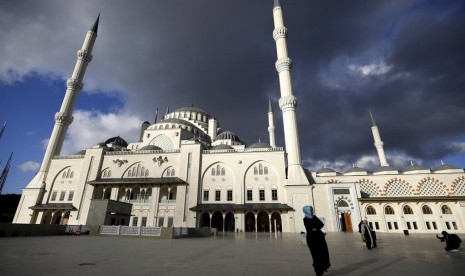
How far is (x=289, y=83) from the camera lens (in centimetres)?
3272

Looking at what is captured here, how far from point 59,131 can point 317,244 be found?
42940mm

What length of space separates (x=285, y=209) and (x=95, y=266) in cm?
Answer: 2388

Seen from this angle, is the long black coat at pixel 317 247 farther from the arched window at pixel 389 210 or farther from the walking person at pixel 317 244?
the arched window at pixel 389 210

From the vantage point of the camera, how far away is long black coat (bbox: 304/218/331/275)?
3882 millimetres

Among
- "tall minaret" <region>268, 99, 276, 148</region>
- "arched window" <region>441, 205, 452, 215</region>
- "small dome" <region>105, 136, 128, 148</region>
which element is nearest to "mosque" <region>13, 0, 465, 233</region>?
"arched window" <region>441, 205, 452, 215</region>

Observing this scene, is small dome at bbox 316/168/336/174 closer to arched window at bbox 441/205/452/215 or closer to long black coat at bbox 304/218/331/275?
arched window at bbox 441/205/452/215

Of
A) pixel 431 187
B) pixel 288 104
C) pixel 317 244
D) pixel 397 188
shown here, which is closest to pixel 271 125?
pixel 288 104

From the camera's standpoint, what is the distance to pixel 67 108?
3675cm

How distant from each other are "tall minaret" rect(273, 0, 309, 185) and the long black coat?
2367cm

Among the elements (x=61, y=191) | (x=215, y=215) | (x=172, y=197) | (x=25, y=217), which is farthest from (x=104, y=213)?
(x=25, y=217)

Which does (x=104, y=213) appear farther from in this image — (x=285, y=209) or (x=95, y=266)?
(x=285, y=209)

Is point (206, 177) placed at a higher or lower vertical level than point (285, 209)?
higher

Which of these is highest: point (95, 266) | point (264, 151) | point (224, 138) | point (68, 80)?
point (68, 80)

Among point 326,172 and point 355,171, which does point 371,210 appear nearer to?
point 355,171
